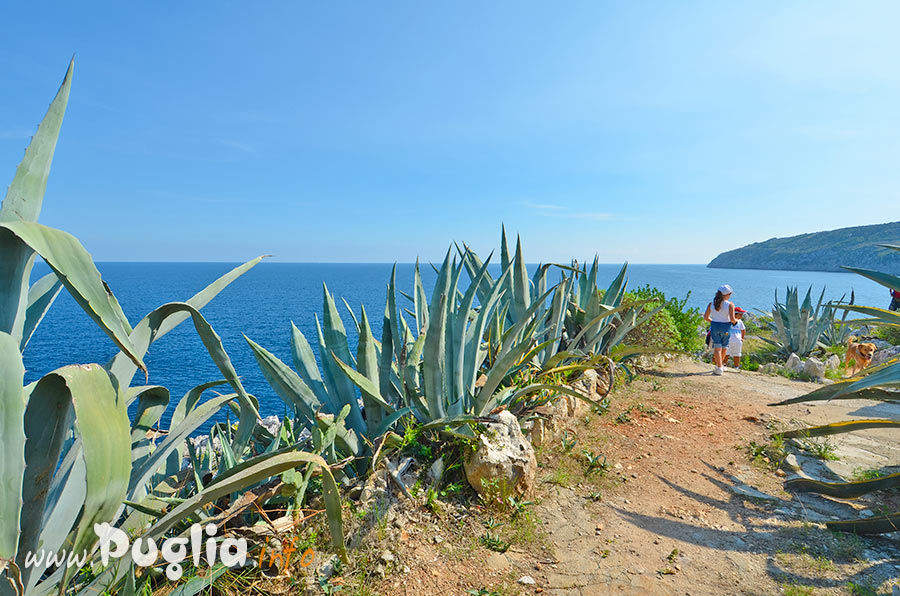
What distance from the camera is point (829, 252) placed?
3110 inches

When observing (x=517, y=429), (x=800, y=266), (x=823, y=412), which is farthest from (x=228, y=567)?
(x=800, y=266)

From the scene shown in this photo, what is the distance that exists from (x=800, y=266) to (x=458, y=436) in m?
111

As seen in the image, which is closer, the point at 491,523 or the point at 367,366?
the point at 491,523

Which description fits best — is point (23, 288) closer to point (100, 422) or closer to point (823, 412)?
point (100, 422)

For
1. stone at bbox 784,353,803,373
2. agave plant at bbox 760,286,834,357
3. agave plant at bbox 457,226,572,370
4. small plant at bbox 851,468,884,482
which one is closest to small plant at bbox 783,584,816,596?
small plant at bbox 851,468,884,482

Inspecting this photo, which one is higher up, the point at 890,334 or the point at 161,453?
the point at 161,453

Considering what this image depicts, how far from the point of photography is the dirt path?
2.09m

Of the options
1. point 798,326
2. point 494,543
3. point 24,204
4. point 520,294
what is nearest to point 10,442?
point 24,204

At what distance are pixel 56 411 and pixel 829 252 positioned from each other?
104060 millimetres

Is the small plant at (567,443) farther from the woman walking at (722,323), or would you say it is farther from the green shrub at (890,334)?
the green shrub at (890,334)

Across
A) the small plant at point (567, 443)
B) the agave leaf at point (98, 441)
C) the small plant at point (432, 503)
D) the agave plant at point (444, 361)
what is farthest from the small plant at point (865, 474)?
the agave leaf at point (98, 441)

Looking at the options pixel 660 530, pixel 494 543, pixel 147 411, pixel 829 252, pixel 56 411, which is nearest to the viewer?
pixel 56 411

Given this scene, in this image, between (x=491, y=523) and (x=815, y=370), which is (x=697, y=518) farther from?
(x=815, y=370)

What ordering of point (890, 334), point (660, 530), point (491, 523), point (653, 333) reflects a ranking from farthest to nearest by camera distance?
point (890, 334), point (653, 333), point (660, 530), point (491, 523)
